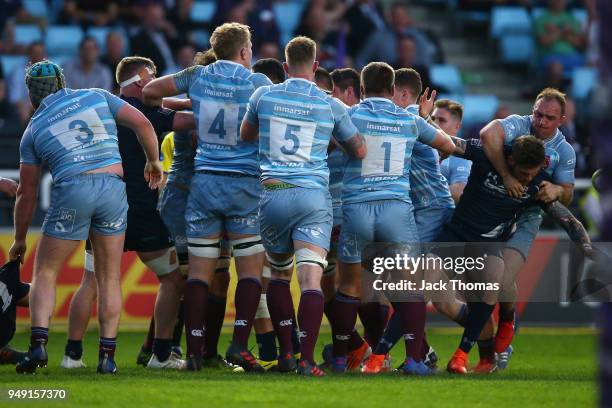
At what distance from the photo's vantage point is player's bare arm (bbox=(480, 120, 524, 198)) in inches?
387

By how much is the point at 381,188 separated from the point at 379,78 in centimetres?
82

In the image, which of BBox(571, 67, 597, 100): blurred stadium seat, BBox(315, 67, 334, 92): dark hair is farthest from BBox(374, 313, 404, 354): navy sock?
BBox(571, 67, 597, 100): blurred stadium seat

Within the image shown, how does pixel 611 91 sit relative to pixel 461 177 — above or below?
above

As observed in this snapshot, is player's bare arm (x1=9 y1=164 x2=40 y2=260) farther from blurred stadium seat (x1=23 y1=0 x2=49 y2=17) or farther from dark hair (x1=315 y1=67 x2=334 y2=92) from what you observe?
blurred stadium seat (x1=23 y1=0 x2=49 y2=17)

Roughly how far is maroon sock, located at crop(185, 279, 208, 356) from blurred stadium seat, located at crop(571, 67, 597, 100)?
444 inches

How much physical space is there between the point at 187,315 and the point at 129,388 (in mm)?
1136

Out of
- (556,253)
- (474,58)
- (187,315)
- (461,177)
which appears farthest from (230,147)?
(474,58)

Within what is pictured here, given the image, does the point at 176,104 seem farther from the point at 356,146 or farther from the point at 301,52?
the point at 356,146

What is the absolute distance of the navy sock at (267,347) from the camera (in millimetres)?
9711

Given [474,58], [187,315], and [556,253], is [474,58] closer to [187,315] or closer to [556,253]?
[556,253]

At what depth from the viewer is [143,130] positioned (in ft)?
29.5

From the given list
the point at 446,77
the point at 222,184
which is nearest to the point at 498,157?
the point at 222,184

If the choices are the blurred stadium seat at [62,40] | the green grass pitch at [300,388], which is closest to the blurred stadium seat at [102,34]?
the blurred stadium seat at [62,40]

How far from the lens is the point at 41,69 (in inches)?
356
